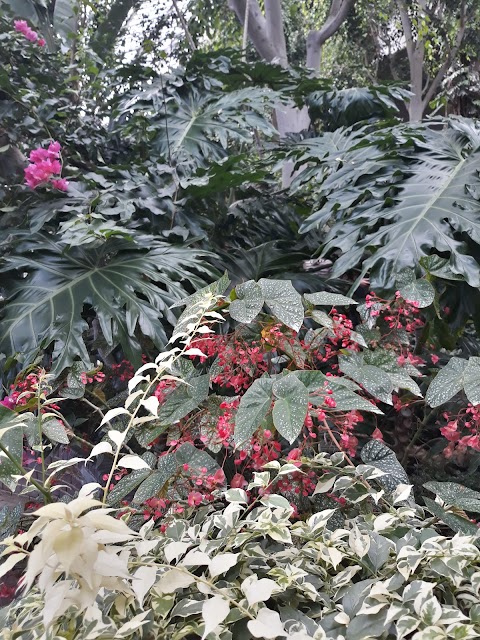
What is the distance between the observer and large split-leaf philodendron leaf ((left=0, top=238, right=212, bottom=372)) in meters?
1.23

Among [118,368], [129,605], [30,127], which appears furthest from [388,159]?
[129,605]

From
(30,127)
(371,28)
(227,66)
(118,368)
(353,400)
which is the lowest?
(118,368)

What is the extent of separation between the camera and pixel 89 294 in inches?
53.3

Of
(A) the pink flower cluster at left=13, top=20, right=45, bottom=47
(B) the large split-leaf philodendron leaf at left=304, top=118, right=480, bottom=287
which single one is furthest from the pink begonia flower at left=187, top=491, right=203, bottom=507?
(A) the pink flower cluster at left=13, top=20, right=45, bottom=47

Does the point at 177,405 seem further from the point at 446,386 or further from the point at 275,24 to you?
the point at 275,24

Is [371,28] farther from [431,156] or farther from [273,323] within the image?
[273,323]

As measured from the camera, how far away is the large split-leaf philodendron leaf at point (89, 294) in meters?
1.23

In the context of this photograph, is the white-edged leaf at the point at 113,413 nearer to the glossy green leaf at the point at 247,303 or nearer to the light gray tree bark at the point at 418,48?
the glossy green leaf at the point at 247,303

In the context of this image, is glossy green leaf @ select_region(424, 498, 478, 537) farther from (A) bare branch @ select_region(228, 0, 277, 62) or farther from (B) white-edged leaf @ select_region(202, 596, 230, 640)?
(A) bare branch @ select_region(228, 0, 277, 62)

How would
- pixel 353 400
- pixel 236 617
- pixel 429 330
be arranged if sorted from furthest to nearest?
pixel 429 330 → pixel 353 400 → pixel 236 617

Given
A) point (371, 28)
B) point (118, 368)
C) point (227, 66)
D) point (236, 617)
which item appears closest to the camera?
point (236, 617)

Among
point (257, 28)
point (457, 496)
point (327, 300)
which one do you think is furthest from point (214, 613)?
point (257, 28)

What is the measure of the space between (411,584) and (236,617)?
20 centimetres

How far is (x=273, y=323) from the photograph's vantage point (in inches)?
40.7
